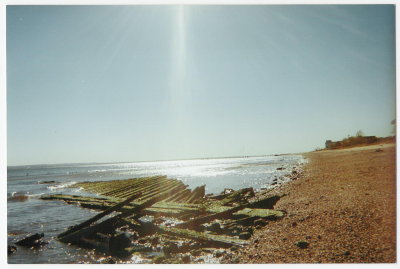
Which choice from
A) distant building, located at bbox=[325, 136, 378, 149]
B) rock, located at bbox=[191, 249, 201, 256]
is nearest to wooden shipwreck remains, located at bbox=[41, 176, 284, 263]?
rock, located at bbox=[191, 249, 201, 256]

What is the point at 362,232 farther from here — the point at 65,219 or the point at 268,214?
the point at 65,219

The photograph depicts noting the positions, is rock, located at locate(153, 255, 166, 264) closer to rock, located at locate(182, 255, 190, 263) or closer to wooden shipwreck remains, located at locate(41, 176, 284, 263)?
wooden shipwreck remains, located at locate(41, 176, 284, 263)

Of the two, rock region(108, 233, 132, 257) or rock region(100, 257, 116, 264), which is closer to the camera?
rock region(100, 257, 116, 264)

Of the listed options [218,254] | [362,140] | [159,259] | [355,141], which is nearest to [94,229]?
[159,259]

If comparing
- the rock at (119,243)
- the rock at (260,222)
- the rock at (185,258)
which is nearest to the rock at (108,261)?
the rock at (119,243)

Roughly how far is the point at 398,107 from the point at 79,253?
9.57m

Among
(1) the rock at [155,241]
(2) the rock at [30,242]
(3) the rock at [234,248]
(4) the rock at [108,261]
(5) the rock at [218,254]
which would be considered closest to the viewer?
(5) the rock at [218,254]

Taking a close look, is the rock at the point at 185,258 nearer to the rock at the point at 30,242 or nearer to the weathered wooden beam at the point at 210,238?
the weathered wooden beam at the point at 210,238

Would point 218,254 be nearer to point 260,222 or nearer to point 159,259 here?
point 159,259

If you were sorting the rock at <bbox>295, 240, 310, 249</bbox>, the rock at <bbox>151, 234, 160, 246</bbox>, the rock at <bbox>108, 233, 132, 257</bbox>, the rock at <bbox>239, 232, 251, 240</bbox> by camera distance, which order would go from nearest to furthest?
the rock at <bbox>295, 240, 310, 249</bbox>
the rock at <bbox>239, 232, 251, 240</bbox>
the rock at <bbox>108, 233, 132, 257</bbox>
the rock at <bbox>151, 234, 160, 246</bbox>

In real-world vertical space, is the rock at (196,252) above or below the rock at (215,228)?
below

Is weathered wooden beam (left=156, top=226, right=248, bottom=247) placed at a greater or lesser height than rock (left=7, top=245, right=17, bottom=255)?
greater
